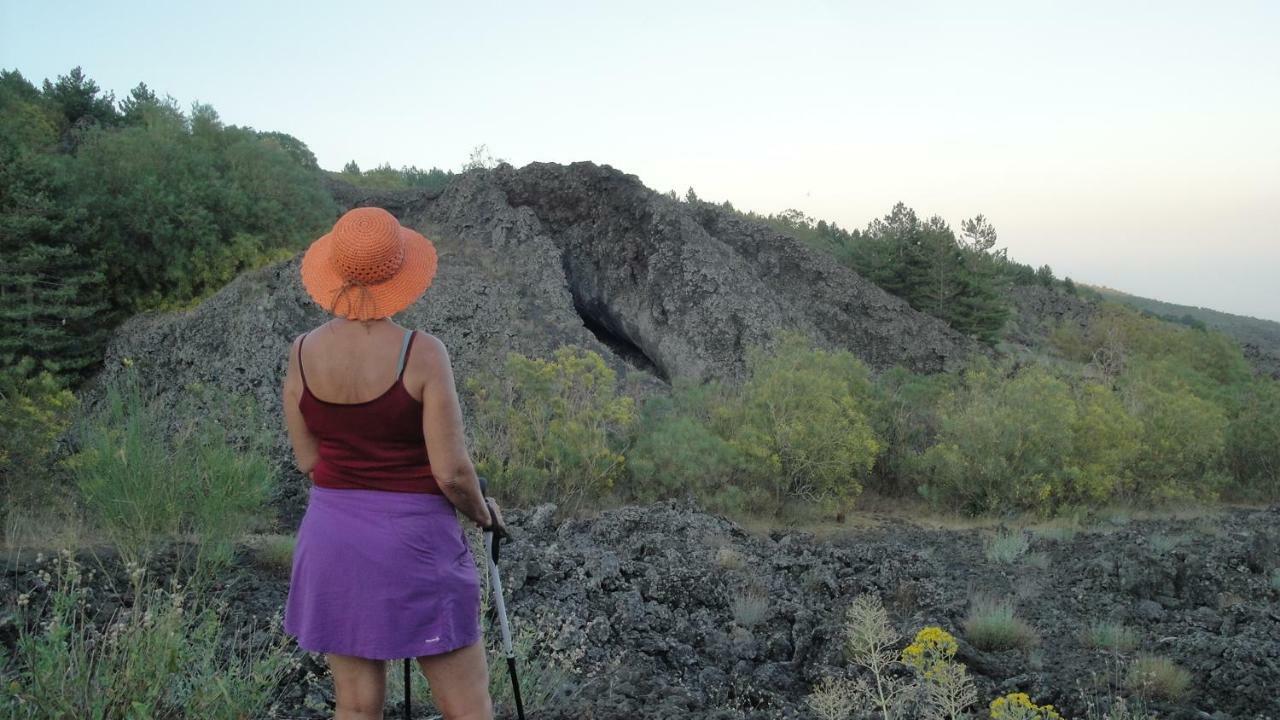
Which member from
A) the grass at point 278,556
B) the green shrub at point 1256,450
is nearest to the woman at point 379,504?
the grass at point 278,556

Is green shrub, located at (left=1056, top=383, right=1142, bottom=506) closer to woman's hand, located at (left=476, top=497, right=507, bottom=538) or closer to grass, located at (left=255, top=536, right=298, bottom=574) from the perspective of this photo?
grass, located at (left=255, top=536, right=298, bottom=574)

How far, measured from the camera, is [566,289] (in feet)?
63.6

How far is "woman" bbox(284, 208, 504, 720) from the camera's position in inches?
97.5

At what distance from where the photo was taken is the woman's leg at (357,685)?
2594mm

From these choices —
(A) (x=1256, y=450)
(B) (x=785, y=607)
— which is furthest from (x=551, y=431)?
(A) (x=1256, y=450)

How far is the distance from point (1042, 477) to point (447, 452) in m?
13.5

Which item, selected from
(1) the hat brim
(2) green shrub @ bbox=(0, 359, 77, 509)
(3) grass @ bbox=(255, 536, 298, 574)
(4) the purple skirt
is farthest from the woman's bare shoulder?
(2) green shrub @ bbox=(0, 359, 77, 509)

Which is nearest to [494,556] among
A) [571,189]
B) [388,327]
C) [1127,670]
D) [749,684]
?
[388,327]

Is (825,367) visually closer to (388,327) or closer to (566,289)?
(566,289)

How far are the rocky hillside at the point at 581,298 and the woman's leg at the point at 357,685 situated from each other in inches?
506

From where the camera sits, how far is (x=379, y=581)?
2.49 meters

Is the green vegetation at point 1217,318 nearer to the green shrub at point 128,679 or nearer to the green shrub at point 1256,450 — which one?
the green shrub at point 1256,450

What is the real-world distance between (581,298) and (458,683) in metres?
19.5

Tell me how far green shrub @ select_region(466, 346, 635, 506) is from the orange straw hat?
882 centimetres
